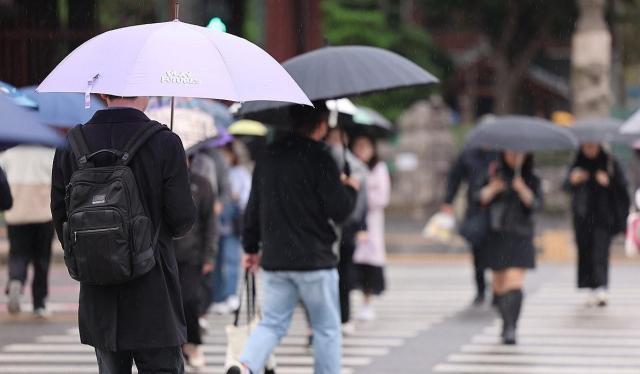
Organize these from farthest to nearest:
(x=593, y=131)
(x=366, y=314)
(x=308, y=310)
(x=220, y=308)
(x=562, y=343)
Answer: (x=220, y=308) → (x=593, y=131) → (x=366, y=314) → (x=562, y=343) → (x=308, y=310)

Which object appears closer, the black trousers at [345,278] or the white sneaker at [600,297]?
the black trousers at [345,278]

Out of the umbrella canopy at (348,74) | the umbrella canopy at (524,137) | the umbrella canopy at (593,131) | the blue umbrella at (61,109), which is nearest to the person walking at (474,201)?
the umbrella canopy at (593,131)

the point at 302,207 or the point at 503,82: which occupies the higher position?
the point at 302,207

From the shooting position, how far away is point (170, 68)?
5.66m

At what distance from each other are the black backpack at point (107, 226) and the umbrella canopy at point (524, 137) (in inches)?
225

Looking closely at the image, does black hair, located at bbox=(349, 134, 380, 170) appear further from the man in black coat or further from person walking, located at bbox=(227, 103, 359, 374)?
the man in black coat

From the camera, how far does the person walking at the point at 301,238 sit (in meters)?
7.59

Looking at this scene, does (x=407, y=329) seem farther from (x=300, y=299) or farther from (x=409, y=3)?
(x=409, y=3)

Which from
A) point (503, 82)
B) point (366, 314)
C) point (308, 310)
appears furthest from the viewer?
point (503, 82)

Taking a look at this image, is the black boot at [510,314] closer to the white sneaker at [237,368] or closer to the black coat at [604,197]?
the black coat at [604,197]

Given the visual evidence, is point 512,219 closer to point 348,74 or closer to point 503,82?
point 348,74

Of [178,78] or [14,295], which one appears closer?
[178,78]

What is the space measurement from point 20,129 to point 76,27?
15.4 metres

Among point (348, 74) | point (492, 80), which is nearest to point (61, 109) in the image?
point (348, 74)
